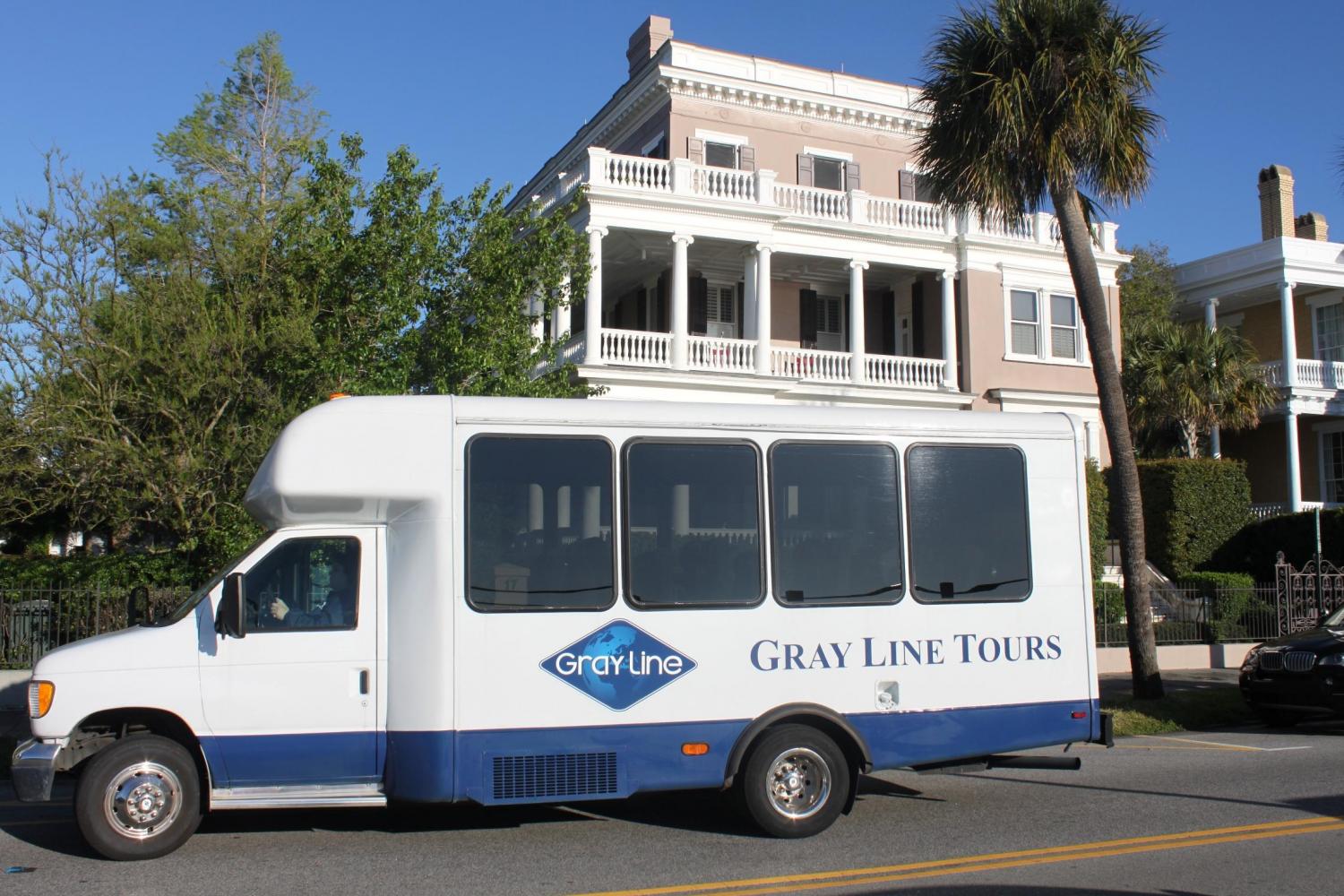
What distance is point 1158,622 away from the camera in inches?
794

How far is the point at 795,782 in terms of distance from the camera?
7.95 metres

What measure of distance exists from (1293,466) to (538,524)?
29495 millimetres

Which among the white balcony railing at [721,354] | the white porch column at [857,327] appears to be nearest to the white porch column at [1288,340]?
the white porch column at [857,327]

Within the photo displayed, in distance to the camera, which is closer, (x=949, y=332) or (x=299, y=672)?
(x=299, y=672)

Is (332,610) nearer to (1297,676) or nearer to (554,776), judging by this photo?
(554,776)

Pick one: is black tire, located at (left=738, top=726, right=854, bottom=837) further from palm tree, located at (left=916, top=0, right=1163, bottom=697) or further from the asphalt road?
palm tree, located at (left=916, top=0, right=1163, bottom=697)

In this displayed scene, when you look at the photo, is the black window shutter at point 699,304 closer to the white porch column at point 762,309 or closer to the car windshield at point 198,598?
the white porch column at point 762,309

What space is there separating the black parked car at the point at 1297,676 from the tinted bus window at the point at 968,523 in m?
6.83

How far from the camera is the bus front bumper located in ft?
23.2

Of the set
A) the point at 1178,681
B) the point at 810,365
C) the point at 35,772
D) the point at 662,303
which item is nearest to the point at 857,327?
the point at 810,365

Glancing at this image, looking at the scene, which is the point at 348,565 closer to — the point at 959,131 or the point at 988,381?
the point at 959,131

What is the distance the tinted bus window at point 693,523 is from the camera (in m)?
7.82

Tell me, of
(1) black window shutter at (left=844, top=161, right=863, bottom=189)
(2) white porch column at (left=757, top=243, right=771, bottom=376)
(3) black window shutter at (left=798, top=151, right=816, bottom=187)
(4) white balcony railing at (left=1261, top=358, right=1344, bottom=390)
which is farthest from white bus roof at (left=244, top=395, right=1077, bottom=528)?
(4) white balcony railing at (left=1261, top=358, right=1344, bottom=390)

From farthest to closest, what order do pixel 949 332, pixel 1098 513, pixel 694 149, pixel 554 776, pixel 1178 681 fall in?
pixel 949 332, pixel 694 149, pixel 1098 513, pixel 1178 681, pixel 554 776
